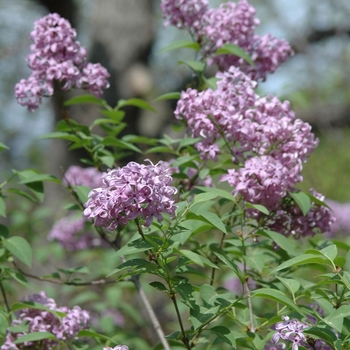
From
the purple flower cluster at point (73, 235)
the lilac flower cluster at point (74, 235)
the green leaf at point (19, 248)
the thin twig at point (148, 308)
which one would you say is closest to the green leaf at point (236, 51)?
the thin twig at point (148, 308)

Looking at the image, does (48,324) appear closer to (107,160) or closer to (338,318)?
(107,160)

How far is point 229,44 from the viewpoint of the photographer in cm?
263

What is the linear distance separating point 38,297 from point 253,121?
111 centimetres

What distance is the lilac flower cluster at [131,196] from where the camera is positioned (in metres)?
1.52

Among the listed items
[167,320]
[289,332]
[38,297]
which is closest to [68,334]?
[38,297]

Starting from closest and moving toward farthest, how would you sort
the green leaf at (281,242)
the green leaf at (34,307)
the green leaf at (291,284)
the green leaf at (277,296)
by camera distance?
the green leaf at (277,296) → the green leaf at (291,284) → the green leaf at (281,242) → the green leaf at (34,307)

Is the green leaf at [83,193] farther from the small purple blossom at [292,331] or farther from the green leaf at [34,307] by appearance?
the small purple blossom at [292,331]

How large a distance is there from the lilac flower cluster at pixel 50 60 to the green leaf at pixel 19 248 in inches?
22.3

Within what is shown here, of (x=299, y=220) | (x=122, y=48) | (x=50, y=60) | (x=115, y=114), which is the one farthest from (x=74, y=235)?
(x=122, y=48)

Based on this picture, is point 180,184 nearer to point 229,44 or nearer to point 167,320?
point 229,44

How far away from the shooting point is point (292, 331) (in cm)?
164

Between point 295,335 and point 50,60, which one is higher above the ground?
point 50,60

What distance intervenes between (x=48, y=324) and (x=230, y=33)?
4.78 feet

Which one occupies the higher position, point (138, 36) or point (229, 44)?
point (138, 36)
